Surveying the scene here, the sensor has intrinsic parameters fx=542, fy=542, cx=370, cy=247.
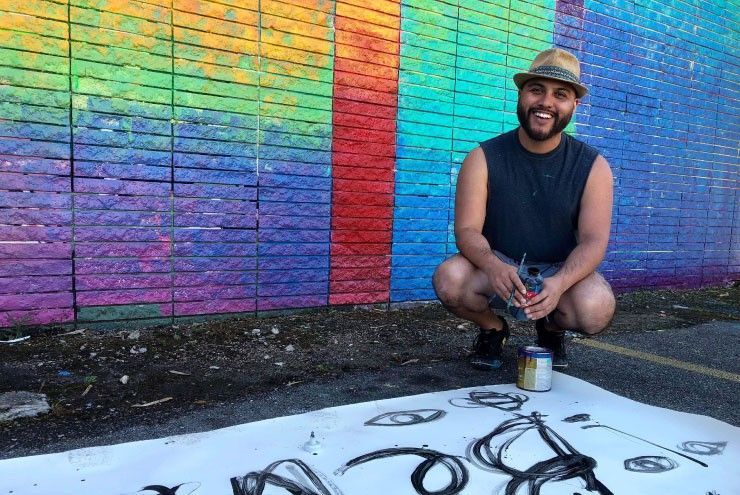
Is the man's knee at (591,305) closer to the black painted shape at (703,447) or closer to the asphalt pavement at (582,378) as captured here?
the asphalt pavement at (582,378)

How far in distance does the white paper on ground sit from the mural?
176 cm

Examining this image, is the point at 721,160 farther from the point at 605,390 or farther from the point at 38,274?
the point at 38,274

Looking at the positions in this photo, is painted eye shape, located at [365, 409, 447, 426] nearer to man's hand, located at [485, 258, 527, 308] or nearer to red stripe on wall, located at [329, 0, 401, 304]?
man's hand, located at [485, 258, 527, 308]

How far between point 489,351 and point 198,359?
1554mm

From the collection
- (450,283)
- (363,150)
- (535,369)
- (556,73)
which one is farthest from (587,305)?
(363,150)

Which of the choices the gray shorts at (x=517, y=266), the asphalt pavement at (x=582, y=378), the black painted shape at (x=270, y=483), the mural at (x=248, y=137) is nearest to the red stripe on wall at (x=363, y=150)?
the mural at (x=248, y=137)

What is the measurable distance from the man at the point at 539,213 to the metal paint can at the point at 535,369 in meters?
0.21

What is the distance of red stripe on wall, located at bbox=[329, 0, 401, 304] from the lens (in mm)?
3965

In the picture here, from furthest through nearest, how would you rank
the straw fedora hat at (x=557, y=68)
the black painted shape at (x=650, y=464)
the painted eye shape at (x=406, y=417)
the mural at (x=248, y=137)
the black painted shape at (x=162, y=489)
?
the mural at (x=248, y=137) → the straw fedora hat at (x=557, y=68) → the painted eye shape at (x=406, y=417) → the black painted shape at (x=650, y=464) → the black painted shape at (x=162, y=489)

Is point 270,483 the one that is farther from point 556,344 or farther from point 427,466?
point 556,344

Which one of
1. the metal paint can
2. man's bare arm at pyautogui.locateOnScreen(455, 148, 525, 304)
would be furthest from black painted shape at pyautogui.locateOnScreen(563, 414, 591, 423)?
man's bare arm at pyautogui.locateOnScreen(455, 148, 525, 304)

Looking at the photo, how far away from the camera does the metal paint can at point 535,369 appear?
237cm

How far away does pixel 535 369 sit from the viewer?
238 centimetres

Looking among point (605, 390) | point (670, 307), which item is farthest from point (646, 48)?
point (605, 390)
